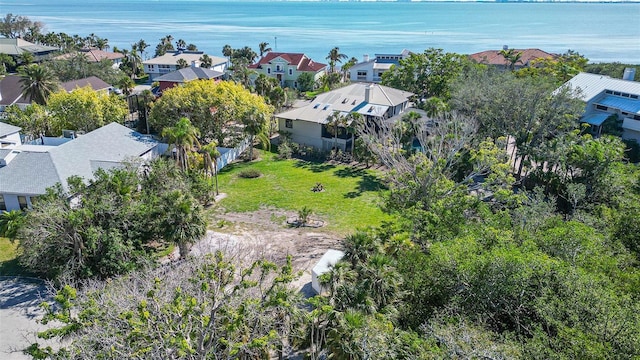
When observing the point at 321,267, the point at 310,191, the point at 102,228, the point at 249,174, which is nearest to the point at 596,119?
the point at 310,191

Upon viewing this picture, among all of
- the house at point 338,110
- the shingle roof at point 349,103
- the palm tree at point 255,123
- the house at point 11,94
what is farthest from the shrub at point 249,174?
the house at point 11,94

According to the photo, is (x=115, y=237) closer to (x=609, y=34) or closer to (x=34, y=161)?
(x=34, y=161)

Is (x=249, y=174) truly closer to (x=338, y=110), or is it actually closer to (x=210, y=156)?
(x=210, y=156)

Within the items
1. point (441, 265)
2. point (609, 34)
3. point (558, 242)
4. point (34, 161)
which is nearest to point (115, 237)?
point (34, 161)

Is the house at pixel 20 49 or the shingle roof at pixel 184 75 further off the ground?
the house at pixel 20 49

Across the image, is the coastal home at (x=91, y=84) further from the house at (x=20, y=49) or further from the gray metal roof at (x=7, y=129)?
the house at (x=20, y=49)

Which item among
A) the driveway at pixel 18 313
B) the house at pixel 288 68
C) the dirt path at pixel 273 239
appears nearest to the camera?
the driveway at pixel 18 313
